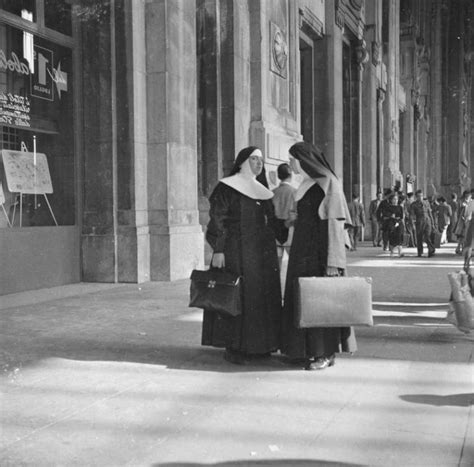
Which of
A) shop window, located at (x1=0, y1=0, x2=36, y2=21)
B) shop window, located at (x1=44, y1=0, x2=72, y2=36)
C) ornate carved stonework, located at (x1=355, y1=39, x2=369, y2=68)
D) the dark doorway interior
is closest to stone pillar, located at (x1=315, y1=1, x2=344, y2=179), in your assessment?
the dark doorway interior

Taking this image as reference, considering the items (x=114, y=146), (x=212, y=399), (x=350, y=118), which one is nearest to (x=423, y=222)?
(x=114, y=146)

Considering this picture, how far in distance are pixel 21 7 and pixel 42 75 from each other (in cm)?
102

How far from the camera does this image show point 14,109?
954 cm

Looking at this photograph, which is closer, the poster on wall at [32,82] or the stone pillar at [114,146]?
the poster on wall at [32,82]

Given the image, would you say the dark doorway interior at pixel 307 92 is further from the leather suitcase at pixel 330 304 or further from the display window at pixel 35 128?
the leather suitcase at pixel 330 304

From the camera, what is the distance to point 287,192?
6996 mm

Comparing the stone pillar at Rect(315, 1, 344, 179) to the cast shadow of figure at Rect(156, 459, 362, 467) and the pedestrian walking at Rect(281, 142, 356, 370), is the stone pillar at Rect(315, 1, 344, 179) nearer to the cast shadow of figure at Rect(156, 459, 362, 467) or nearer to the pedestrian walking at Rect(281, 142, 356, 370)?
the pedestrian walking at Rect(281, 142, 356, 370)

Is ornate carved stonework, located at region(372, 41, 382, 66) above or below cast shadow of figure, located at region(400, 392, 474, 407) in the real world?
above

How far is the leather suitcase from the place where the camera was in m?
4.79

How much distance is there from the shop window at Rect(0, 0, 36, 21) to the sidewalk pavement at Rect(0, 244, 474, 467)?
4.75 metres

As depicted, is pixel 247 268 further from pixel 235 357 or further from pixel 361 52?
pixel 361 52

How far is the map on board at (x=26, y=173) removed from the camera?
31.2 ft

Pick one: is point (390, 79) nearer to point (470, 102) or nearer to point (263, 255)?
point (263, 255)

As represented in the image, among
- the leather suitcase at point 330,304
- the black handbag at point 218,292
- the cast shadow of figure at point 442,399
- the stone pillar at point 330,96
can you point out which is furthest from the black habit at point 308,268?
the stone pillar at point 330,96
